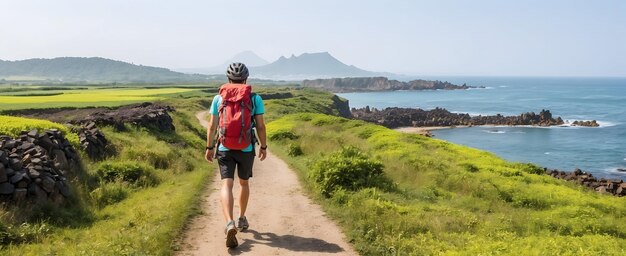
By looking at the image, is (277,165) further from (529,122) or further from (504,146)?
(529,122)

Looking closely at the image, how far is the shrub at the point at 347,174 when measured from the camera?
41.4 ft

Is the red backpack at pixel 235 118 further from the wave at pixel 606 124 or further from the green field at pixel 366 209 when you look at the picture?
the wave at pixel 606 124

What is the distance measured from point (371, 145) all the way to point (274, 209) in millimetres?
→ 17581

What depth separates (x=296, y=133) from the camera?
3192 centimetres

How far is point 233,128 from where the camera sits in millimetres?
7551

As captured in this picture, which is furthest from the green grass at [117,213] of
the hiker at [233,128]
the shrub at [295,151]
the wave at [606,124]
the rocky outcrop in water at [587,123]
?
the wave at [606,124]

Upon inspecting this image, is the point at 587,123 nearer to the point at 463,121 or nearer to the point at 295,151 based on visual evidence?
the point at 463,121

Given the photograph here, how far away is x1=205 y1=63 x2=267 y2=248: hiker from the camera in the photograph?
7.57m

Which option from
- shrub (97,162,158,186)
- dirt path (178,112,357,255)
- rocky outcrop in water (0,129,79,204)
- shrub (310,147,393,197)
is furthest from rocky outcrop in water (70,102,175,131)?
shrub (310,147,393,197)

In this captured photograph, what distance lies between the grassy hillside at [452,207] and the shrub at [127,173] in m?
5.02

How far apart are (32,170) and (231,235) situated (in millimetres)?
5391

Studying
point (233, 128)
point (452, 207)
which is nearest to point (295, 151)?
point (452, 207)

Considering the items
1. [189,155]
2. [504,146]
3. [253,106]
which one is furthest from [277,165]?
[504,146]

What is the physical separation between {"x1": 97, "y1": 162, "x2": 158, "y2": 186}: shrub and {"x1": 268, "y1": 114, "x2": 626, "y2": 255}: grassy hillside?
16.5 ft
